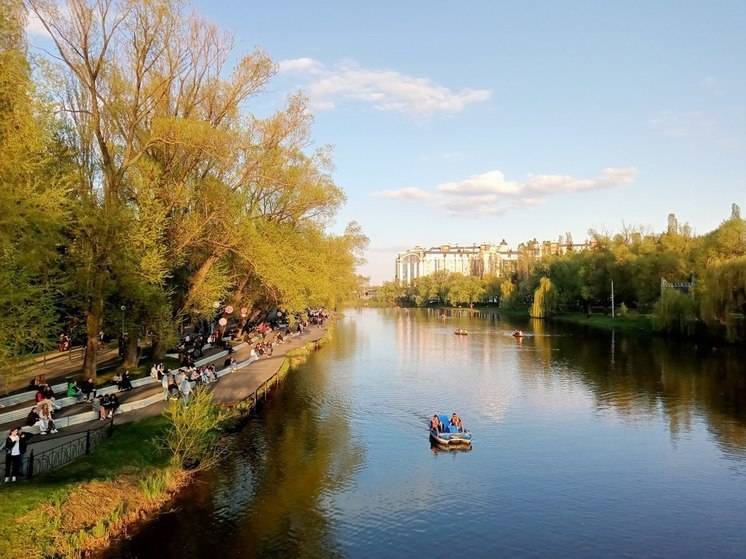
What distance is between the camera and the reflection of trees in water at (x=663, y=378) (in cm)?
3412

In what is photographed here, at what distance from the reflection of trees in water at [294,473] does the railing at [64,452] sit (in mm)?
5139

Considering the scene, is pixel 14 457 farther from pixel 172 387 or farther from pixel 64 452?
pixel 172 387

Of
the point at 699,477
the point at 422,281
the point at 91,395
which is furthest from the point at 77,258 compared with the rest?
the point at 422,281

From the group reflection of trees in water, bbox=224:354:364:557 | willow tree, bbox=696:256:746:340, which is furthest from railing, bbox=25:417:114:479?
willow tree, bbox=696:256:746:340

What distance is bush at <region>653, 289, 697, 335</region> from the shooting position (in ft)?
233

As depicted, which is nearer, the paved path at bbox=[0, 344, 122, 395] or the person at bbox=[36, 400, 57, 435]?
the person at bbox=[36, 400, 57, 435]

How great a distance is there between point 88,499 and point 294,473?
7718 mm

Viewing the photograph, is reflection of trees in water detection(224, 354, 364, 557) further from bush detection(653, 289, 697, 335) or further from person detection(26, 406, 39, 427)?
bush detection(653, 289, 697, 335)

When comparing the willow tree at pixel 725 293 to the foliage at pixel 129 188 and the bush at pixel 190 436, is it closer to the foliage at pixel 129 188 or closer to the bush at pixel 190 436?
the foliage at pixel 129 188

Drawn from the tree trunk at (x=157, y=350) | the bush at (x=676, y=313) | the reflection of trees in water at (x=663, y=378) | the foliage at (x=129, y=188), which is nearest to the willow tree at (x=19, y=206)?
the foliage at (x=129, y=188)

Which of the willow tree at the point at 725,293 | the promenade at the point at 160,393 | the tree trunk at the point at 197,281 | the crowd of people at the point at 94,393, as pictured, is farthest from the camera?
the willow tree at the point at 725,293

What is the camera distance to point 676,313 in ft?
238

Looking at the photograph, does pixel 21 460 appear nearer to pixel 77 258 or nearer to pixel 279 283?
pixel 77 258

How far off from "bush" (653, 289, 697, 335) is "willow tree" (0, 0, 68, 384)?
6792 cm
